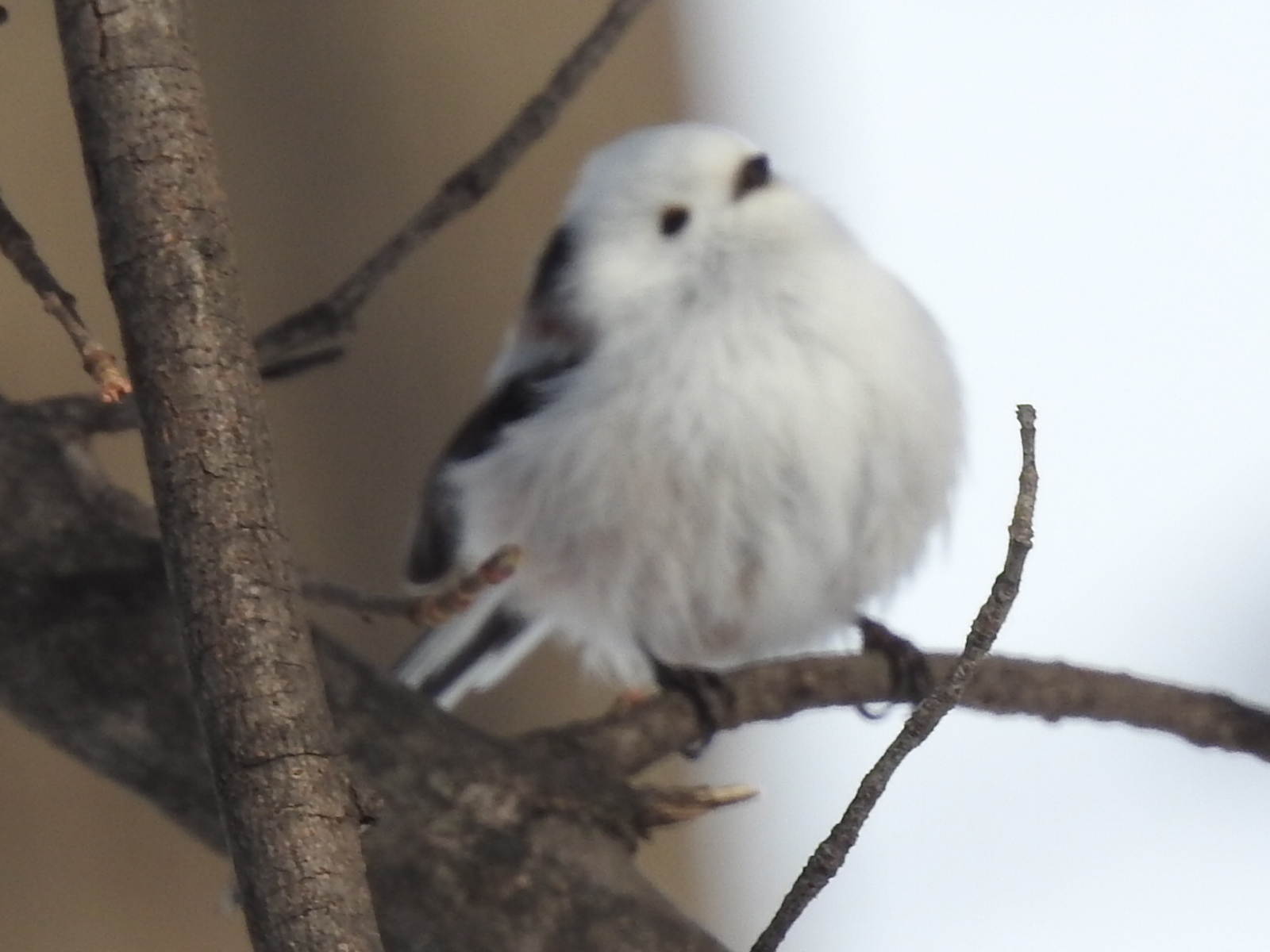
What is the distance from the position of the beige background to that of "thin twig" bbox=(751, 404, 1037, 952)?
0.57 metres

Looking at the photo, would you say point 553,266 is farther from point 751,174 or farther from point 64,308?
point 64,308

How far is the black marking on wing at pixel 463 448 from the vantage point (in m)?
0.72

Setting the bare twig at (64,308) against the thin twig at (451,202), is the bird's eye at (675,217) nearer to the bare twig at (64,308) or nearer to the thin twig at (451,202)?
the thin twig at (451,202)

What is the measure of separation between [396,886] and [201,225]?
0.76ft

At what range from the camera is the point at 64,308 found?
424mm

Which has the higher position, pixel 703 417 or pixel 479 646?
pixel 703 417


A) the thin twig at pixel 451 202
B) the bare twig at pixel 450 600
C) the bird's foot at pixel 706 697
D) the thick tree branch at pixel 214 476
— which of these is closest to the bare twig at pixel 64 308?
the thick tree branch at pixel 214 476

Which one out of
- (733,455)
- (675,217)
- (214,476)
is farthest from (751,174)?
(214,476)

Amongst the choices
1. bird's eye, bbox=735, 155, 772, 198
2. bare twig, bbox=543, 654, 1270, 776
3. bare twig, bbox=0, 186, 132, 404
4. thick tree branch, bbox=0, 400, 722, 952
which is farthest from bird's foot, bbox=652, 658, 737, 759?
bare twig, bbox=0, 186, 132, 404

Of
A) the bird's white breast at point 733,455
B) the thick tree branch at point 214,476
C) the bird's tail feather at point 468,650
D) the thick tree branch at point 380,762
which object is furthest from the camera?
the bird's tail feather at point 468,650

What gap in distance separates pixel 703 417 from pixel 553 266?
0.46 feet

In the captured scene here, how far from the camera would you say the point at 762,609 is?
A: 28.9 inches

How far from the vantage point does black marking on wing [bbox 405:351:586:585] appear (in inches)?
28.4

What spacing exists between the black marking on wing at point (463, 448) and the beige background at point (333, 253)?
0.18 metres
